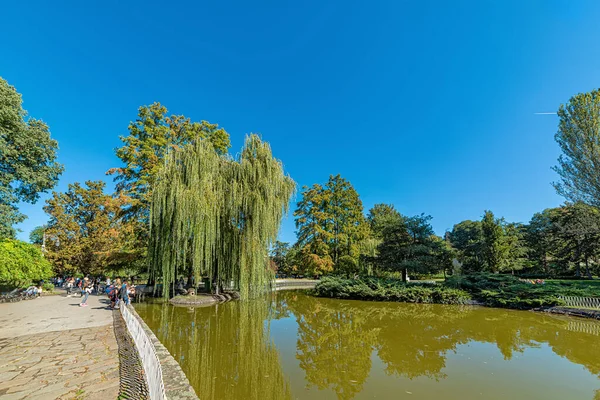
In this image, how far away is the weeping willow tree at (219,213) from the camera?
12.2m

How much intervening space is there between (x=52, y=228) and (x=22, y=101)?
1203cm

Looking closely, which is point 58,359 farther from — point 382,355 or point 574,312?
point 574,312

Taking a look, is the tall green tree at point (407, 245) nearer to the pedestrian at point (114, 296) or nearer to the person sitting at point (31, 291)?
the pedestrian at point (114, 296)

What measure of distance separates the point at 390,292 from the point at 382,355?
10.8 metres

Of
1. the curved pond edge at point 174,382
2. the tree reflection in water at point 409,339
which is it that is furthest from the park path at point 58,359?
the tree reflection in water at point 409,339

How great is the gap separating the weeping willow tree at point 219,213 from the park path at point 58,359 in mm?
4556

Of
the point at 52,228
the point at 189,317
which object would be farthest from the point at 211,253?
the point at 52,228

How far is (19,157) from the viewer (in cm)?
1429

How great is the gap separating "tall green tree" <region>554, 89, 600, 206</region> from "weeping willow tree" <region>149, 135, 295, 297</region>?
17235mm

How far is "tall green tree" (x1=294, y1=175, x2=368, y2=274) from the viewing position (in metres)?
24.4

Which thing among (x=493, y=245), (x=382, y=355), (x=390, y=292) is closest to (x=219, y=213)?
(x=382, y=355)

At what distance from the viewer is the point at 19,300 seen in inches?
510

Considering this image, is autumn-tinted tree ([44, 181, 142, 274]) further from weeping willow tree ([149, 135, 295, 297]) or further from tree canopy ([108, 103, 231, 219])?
weeping willow tree ([149, 135, 295, 297])

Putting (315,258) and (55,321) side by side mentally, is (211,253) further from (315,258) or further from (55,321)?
(315,258)
